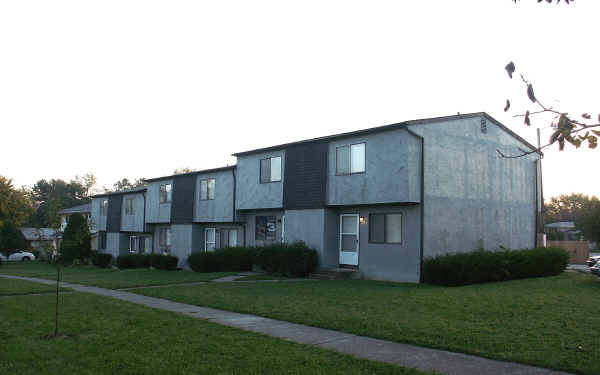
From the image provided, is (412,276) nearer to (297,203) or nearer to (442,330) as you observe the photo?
(297,203)

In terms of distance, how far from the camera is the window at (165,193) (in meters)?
32.1

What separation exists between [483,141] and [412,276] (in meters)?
6.94

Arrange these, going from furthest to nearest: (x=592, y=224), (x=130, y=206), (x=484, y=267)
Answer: (x=130, y=206)
(x=592, y=224)
(x=484, y=267)

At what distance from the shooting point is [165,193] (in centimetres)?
3241

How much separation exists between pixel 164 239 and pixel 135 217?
3.65 metres

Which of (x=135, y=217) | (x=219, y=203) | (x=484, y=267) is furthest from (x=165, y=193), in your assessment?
(x=484, y=267)

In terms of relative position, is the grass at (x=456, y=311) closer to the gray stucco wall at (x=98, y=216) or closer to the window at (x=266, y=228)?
the window at (x=266, y=228)

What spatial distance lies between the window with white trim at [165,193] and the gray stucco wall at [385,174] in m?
15.6

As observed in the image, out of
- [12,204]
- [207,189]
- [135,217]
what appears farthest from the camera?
[12,204]

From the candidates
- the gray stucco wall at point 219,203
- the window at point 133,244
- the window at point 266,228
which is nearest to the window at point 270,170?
the window at point 266,228

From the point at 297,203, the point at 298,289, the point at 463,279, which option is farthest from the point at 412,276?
the point at 297,203

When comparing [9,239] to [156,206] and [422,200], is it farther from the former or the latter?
[422,200]

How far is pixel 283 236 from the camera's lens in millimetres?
22781

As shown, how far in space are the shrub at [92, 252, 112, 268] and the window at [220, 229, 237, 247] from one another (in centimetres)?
1283
